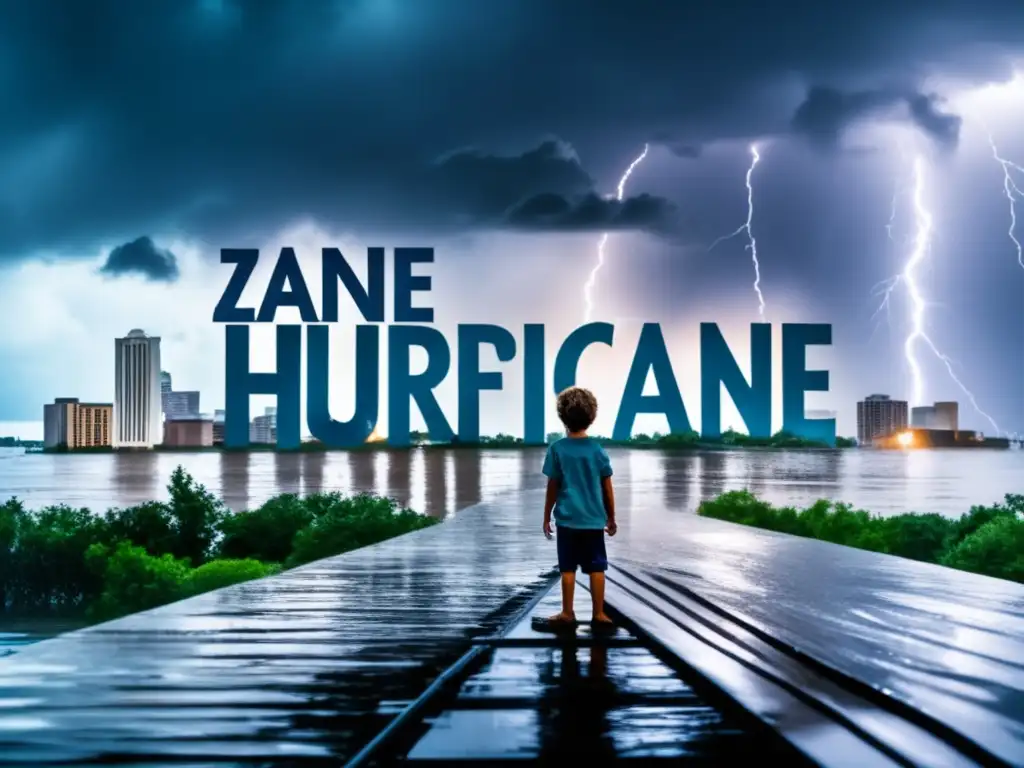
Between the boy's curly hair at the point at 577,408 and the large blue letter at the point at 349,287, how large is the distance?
50.9ft

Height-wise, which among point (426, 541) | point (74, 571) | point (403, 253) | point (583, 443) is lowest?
point (74, 571)

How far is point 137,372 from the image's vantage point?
77312 millimetres

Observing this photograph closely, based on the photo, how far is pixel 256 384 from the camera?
21375 millimetres

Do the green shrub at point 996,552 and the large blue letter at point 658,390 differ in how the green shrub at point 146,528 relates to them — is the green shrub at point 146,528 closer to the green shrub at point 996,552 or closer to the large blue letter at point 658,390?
the green shrub at point 996,552

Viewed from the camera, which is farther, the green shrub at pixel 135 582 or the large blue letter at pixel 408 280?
the green shrub at pixel 135 582

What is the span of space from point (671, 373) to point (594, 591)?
1526 cm

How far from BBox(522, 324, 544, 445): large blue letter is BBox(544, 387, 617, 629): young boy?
1618 cm

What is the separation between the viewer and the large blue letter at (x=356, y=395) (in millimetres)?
20531

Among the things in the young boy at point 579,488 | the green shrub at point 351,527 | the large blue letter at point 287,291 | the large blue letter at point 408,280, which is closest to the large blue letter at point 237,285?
the large blue letter at point 287,291

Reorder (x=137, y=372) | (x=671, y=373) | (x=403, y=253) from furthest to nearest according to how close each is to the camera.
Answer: (x=137, y=372) < (x=403, y=253) < (x=671, y=373)

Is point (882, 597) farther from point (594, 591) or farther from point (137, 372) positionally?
point (137, 372)

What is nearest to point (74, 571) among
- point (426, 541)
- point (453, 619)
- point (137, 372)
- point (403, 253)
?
point (137, 372)

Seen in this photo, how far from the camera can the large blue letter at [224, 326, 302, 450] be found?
20578 mm

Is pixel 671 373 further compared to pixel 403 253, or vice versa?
pixel 403 253
